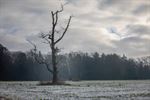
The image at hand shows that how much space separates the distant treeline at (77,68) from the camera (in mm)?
105500

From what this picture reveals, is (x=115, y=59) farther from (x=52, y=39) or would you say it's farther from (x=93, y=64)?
(x=52, y=39)

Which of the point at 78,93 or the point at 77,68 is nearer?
the point at 78,93

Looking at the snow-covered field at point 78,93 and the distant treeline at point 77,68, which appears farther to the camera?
the distant treeline at point 77,68

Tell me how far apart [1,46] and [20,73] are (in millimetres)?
13105

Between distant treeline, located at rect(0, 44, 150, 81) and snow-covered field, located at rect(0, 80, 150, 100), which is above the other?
distant treeline, located at rect(0, 44, 150, 81)

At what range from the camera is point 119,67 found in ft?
424

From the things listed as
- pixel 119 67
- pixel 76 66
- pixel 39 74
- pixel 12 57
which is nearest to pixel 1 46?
pixel 12 57

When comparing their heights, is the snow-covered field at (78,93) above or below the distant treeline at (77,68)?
below

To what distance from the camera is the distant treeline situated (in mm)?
105500

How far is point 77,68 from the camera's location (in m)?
132

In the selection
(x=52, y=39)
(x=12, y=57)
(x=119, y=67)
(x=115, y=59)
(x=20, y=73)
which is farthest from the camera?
(x=115, y=59)

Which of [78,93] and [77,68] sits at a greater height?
[77,68]

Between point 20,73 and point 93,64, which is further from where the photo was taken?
point 93,64

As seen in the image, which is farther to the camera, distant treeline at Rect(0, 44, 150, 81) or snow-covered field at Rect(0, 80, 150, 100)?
distant treeline at Rect(0, 44, 150, 81)
